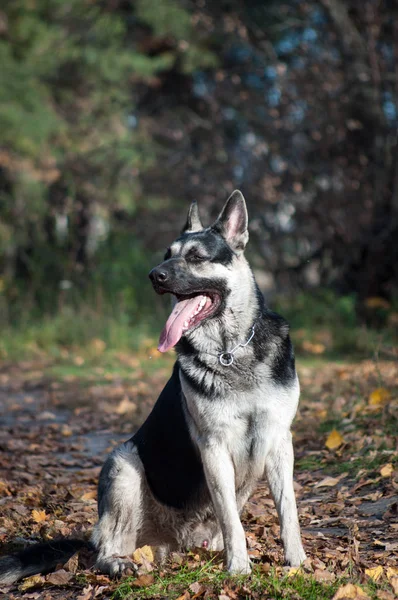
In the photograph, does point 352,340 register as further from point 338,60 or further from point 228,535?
point 228,535

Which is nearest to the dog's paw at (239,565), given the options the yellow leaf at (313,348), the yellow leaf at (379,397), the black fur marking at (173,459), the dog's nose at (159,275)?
the black fur marking at (173,459)

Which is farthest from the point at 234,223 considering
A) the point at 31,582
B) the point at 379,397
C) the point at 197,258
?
the point at 379,397

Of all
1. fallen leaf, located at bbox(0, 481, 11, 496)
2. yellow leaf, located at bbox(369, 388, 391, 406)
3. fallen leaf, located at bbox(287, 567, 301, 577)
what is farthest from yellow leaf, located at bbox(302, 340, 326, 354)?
fallen leaf, located at bbox(287, 567, 301, 577)

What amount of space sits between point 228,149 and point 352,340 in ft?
18.0

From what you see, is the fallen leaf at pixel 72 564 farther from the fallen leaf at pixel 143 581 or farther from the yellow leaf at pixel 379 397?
the yellow leaf at pixel 379 397

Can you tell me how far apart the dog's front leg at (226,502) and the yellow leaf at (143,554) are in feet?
1.70

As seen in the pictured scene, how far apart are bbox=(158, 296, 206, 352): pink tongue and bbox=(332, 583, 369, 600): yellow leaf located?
1.49 meters

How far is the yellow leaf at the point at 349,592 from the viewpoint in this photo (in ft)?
10.4

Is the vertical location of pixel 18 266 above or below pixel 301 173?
below

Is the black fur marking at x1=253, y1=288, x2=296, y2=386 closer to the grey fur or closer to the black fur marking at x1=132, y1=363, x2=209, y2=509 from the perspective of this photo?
the grey fur

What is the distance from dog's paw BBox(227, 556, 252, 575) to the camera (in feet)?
11.8

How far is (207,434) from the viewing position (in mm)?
3732

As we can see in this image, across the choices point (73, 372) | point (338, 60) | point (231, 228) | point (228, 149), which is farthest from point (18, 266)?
point (231, 228)

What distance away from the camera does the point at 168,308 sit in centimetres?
1448
